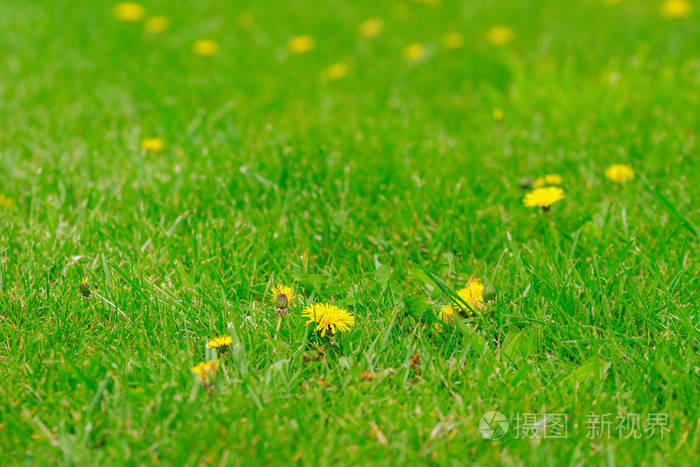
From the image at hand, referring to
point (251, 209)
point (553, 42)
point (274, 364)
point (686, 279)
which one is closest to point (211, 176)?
point (251, 209)

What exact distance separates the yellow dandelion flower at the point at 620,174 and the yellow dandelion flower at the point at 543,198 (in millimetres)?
380

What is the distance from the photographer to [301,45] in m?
4.04

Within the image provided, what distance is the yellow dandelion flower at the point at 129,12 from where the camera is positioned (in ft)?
14.6

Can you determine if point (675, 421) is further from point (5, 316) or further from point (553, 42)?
point (553, 42)

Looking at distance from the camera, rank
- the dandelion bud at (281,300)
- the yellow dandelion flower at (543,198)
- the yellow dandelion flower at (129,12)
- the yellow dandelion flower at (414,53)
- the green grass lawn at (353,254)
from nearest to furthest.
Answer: the green grass lawn at (353,254) → the dandelion bud at (281,300) → the yellow dandelion flower at (543,198) → the yellow dandelion flower at (414,53) → the yellow dandelion flower at (129,12)

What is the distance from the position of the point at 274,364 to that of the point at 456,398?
42 centimetres

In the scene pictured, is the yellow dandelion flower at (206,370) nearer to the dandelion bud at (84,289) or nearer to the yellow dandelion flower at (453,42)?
the dandelion bud at (84,289)

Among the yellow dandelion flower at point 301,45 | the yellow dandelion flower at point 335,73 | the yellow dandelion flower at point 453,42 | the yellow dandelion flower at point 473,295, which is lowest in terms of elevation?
the yellow dandelion flower at point 473,295

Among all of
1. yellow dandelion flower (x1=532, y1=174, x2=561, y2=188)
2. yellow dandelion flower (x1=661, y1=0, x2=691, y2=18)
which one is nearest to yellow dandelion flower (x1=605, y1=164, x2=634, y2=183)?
yellow dandelion flower (x1=532, y1=174, x2=561, y2=188)

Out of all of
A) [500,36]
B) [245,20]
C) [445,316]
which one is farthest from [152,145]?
[500,36]

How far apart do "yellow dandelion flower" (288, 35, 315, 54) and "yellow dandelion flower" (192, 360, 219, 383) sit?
2919mm

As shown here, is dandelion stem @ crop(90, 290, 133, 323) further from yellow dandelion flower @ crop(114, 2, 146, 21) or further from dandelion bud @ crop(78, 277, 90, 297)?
yellow dandelion flower @ crop(114, 2, 146, 21)

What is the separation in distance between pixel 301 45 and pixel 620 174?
2.35m

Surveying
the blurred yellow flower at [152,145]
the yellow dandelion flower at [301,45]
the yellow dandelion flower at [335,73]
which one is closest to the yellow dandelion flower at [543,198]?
the blurred yellow flower at [152,145]
